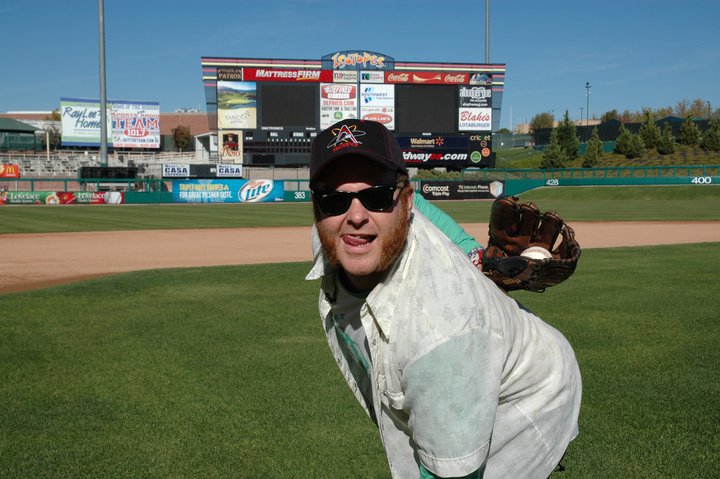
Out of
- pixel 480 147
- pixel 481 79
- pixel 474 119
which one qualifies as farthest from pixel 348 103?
pixel 480 147

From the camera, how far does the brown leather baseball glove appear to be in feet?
7.18

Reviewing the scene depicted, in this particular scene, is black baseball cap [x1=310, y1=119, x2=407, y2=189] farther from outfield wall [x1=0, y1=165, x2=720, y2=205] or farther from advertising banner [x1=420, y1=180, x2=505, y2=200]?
advertising banner [x1=420, y1=180, x2=505, y2=200]

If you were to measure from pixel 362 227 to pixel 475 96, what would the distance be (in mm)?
51845

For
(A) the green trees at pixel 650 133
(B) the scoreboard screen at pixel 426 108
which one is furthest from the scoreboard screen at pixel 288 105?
(A) the green trees at pixel 650 133

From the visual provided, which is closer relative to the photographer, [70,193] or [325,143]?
[325,143]

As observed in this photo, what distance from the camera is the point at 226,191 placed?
4397cm

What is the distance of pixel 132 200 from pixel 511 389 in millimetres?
42764

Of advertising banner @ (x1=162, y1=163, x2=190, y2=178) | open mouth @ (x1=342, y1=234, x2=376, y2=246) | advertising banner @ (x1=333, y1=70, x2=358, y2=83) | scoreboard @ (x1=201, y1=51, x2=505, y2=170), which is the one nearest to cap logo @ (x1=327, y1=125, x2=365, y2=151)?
open mouth @ (x1=342, y1=234, x2=376, y2=246)

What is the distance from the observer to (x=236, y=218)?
2869 centimetres

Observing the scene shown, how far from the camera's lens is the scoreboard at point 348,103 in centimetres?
4994

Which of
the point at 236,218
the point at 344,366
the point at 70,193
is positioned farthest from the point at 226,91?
the point at 344,366

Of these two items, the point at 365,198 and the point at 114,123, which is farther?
the point at 114,123

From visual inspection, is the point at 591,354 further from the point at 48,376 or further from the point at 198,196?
the point at 198,196

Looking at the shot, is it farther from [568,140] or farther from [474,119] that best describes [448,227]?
[568,140]
